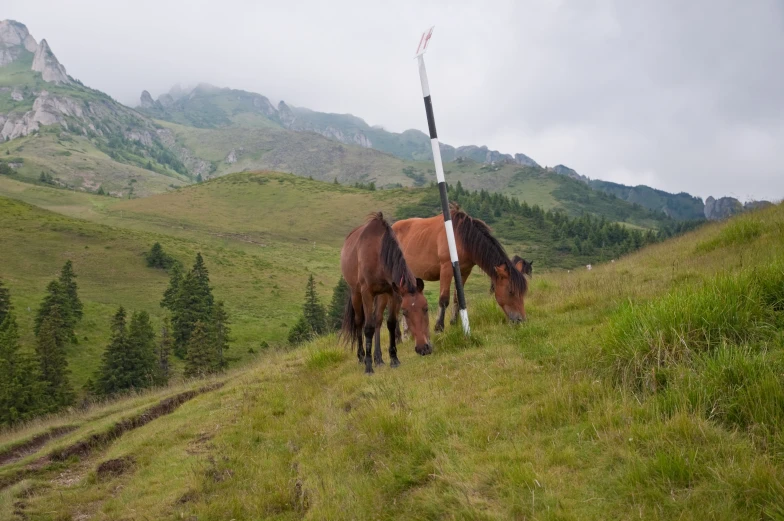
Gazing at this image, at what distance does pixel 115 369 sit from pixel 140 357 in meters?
2.18

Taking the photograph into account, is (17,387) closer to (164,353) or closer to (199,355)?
(199,355)

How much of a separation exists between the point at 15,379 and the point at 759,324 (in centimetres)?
3905

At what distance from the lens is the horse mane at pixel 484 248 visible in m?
9.02

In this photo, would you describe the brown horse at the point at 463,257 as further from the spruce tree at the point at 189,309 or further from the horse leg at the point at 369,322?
the spruce tree at the point at 189,309

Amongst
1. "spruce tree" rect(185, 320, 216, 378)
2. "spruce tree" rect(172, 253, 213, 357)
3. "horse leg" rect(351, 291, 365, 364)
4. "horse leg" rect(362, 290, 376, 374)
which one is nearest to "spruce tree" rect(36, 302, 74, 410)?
"spruce tree" rect(185, 320, 216, 378)

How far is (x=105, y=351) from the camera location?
41.5m

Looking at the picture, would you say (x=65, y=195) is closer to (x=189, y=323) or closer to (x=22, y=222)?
(x=22, y=222)

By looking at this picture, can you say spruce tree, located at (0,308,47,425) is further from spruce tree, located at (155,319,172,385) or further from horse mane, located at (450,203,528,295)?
horse mane, located at (450,203,528,295)

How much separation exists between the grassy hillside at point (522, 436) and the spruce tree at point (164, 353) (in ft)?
112

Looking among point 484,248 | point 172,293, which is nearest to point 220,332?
point 172,293

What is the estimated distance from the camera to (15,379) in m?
30.2

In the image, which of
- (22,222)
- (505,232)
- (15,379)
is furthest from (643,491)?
(505,232)

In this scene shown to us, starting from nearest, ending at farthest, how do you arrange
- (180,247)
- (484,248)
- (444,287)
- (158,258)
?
(484,248) → (444,287) → (158,258) → (180,247)

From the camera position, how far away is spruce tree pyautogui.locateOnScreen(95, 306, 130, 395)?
117 feet
